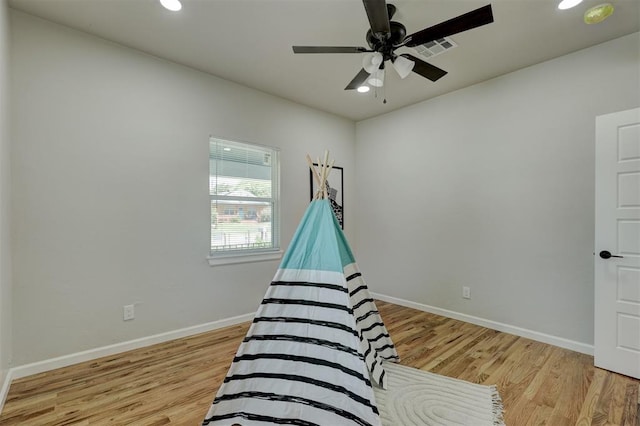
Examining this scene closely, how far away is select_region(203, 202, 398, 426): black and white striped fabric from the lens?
163 cm

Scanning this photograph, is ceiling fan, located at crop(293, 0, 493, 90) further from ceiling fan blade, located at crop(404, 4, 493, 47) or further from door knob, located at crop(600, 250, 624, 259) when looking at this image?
door knob, located at crop(600, 250, 624, 259)

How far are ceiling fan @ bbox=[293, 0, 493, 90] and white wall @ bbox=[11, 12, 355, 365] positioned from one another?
5.38 feet

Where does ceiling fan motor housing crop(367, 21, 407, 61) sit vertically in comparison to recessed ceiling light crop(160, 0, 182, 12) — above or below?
below

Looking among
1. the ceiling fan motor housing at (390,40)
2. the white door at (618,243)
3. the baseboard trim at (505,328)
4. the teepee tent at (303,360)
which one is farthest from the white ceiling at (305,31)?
the baseboard trim at (505,328)

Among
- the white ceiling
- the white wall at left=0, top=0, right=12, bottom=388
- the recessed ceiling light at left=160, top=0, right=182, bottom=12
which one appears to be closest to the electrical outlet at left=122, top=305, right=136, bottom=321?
the white wall at left=0, top=0, right=12, bottom=388

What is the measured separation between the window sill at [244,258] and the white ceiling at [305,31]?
76.9 inches

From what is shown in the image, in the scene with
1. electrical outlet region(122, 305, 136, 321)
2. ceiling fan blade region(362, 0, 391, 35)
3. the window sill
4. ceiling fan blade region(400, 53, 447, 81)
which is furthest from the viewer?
the window sill

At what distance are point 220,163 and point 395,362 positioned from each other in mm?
2603

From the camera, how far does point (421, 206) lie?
3883 mm

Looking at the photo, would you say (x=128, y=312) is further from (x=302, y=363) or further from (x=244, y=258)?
(x=302, y=363)

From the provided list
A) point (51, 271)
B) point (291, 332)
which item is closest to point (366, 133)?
point (291, 332)

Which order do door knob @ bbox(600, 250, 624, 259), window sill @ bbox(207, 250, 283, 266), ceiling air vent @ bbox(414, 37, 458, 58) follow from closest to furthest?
door knob @ bbox(600, 250, 624, 259) < ceiling air vent @ bbox(414, 37, 458, 58) < window sill @ bbox(207, 250, 283, 266)

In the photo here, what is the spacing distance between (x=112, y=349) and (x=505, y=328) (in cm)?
376

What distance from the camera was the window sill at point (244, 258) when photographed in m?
3.21
